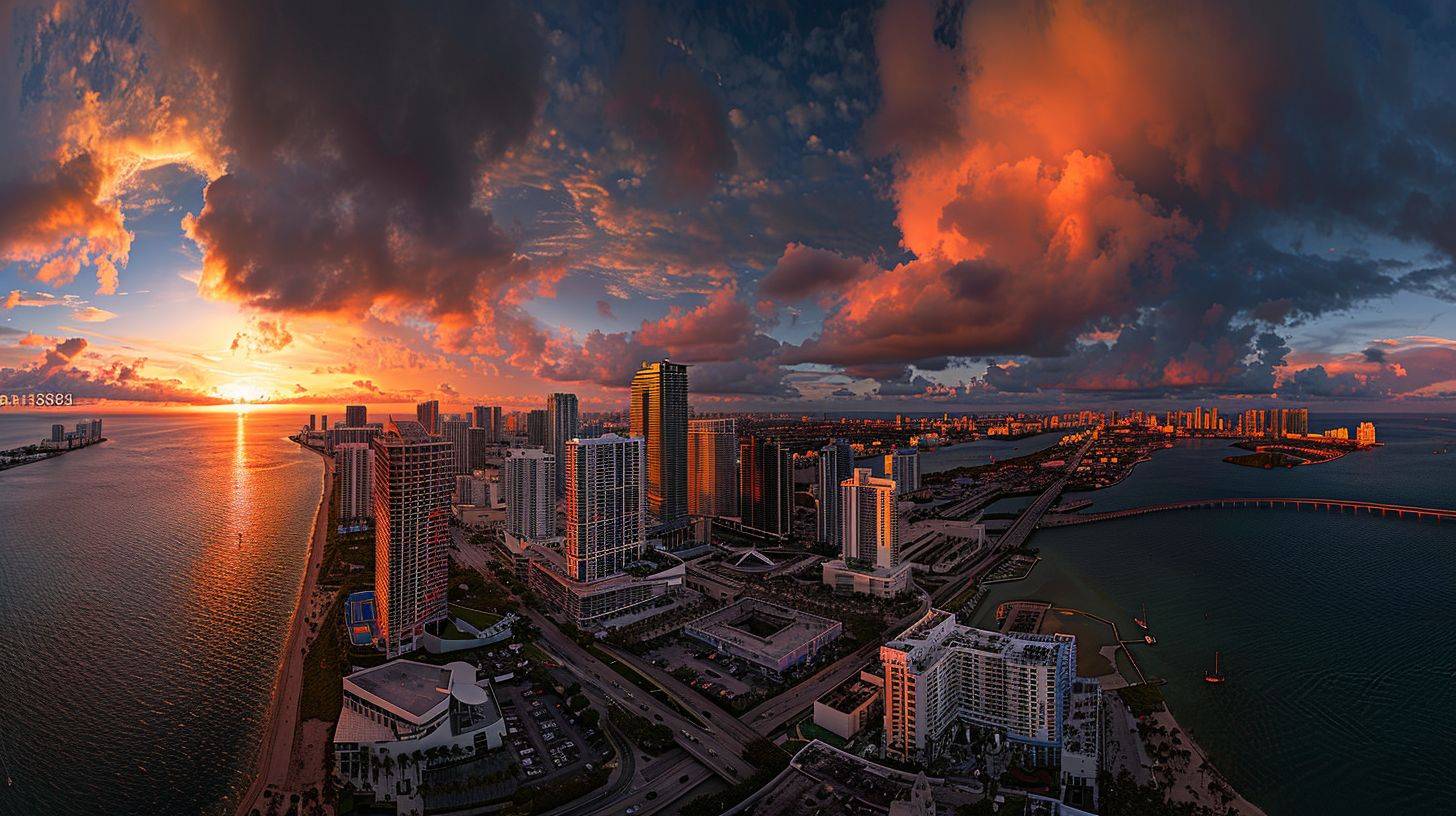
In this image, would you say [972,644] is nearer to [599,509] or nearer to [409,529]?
[599,509]

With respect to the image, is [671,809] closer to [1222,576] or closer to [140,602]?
[140,602]

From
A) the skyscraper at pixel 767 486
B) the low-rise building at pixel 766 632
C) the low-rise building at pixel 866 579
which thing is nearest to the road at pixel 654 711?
the low-rise building at pixel 766 632

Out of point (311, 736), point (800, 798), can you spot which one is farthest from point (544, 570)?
point (800, 798)

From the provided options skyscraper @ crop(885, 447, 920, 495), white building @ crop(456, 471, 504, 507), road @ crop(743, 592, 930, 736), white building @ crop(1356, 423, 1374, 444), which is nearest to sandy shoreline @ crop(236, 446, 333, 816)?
road @ crop(743, 592, 930, 736)

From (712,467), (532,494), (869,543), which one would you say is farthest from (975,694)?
(712,467)

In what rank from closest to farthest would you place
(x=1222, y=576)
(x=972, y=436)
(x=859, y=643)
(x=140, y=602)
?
(x=859, y=643)
(x=140, y=602)
(x=1222, y=576)
(x=972, y=436)
